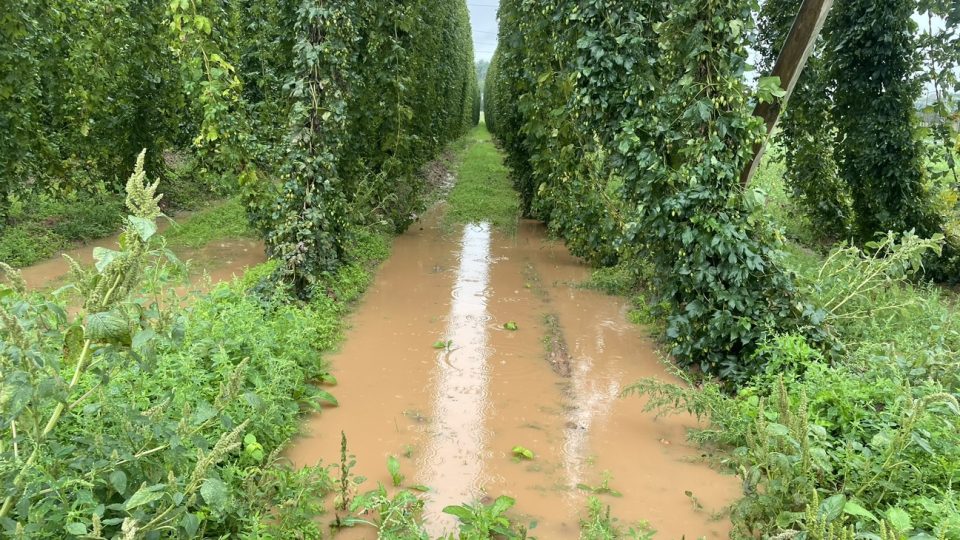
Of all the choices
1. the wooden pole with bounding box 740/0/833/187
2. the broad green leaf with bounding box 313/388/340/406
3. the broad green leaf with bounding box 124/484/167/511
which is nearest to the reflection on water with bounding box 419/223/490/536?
the broad green leaf with bounding box 313/388/340/406

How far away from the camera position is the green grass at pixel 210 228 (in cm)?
911

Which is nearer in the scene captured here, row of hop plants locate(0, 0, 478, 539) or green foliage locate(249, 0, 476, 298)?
row of hop plants locate(0, 0, 478, 539)

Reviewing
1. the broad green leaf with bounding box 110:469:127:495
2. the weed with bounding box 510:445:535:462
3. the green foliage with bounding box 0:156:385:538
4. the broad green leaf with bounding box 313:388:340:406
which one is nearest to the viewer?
the green foliage with bounding box 0:156:385:538

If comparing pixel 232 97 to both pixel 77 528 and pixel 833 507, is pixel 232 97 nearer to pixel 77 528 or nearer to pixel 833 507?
pixel 77 528

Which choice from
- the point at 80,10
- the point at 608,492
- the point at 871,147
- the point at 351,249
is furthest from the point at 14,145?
the point at 871,147

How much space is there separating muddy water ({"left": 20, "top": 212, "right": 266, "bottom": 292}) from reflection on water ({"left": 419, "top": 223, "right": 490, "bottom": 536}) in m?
2.73

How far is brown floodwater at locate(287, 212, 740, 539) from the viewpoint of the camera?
3.64 m

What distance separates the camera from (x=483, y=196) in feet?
48.3

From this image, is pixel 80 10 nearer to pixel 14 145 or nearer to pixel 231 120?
pixel 14 145

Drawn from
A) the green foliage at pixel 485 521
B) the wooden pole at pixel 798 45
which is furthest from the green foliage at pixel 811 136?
the green foliage at pixel 485 521

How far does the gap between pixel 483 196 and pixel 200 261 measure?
25.0 feet

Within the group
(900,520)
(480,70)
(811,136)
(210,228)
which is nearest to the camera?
(900,520)

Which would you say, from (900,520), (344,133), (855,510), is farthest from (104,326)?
(344,133)

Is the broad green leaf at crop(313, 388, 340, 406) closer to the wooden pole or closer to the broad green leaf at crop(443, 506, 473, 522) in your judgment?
the broad green leaf at crop(443, 506, 473, 522)
